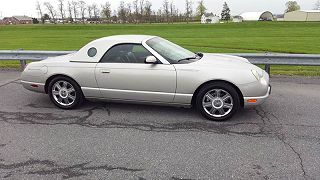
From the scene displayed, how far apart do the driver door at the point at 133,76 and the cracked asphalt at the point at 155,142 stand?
0.35m

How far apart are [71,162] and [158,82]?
6.06 ft

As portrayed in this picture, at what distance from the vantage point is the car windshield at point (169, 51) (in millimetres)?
4579

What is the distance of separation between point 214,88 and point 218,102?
9.1 inches

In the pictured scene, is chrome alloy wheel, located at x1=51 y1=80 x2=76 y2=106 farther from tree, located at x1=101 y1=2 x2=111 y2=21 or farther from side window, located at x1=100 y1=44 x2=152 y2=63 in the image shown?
tree, located at x1=101 y1=2 x2=111 y2=21

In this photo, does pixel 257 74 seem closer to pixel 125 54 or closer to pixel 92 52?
pixel 125 54

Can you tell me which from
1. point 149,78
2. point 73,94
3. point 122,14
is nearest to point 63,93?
point 73,94

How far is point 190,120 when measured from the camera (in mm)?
4426

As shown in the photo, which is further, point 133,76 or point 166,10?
point 166,10

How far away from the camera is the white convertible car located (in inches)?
169

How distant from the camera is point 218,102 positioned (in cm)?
434

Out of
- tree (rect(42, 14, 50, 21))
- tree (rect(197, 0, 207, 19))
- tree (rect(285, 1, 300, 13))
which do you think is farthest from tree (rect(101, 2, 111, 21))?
tree (rect(285, 1, 300, 13))

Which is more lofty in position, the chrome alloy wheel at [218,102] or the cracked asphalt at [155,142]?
the chrome alloy wheel at [218,102]

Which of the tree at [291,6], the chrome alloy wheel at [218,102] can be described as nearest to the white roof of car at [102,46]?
the chrome alloy wheel at [218,102]

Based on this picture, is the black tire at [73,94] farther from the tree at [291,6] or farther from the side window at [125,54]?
the tree at [291,6]
